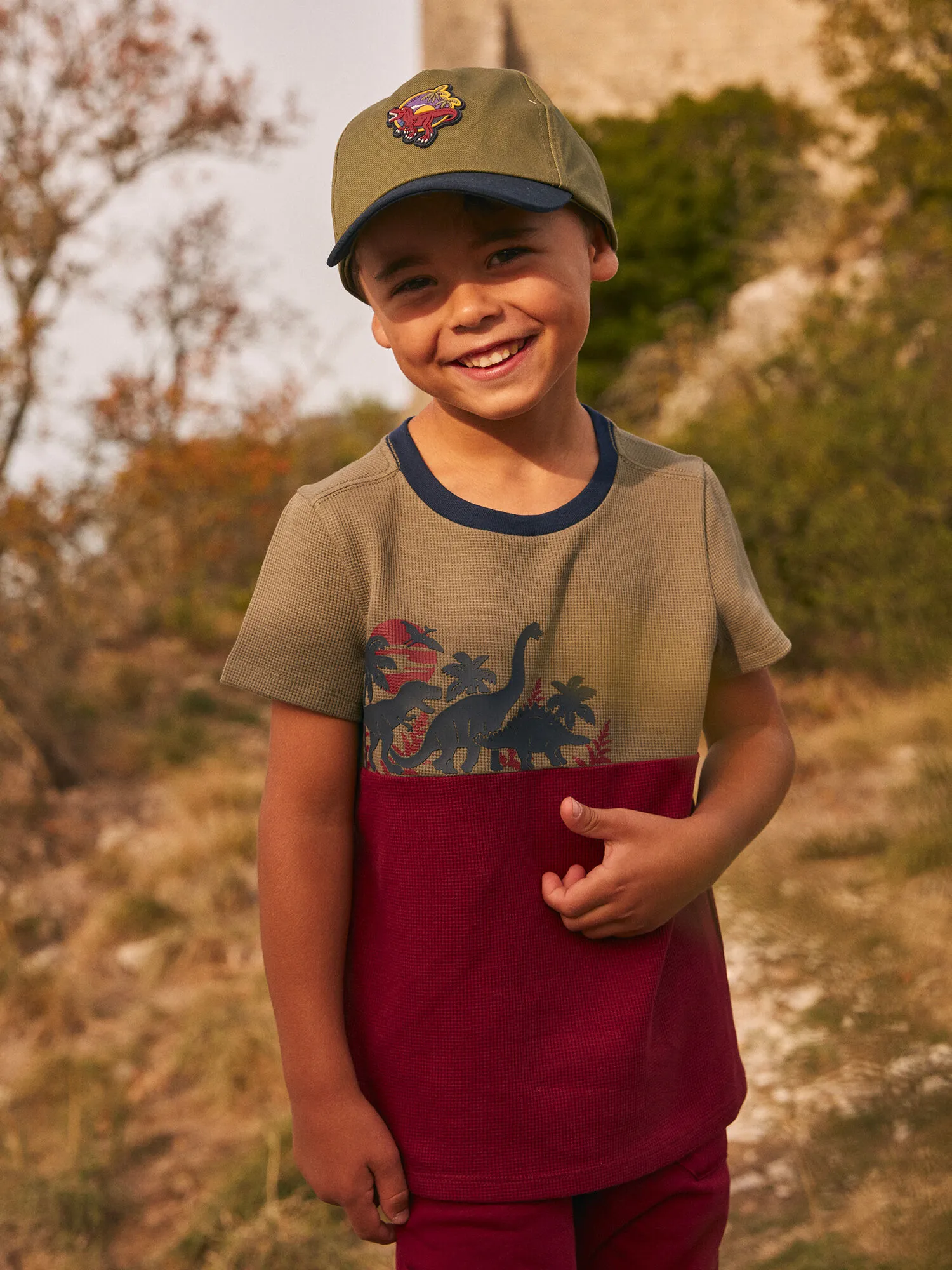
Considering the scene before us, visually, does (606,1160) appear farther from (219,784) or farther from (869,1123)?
(219,784)

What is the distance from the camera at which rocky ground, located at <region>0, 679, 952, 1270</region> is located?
1797 millimetres

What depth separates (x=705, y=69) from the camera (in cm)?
1583

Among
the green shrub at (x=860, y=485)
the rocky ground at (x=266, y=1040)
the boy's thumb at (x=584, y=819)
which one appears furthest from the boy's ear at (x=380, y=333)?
the green shrub at (x=860, y=485)

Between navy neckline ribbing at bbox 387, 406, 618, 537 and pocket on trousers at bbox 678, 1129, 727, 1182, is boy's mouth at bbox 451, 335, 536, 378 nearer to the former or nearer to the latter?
navy neckline ribbing at bbox 387, 406, 618, 537

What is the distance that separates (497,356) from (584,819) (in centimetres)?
39

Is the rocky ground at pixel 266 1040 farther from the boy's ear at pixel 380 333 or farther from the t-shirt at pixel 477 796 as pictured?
the boy's ear at pixel 380 333

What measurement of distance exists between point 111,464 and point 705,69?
1314cm

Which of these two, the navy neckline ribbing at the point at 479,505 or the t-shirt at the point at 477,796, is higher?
A: the navy neckline ribbing at the point at 479,505

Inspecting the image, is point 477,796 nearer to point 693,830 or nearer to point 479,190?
point 693,830

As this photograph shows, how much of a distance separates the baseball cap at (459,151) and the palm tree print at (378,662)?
1.07 ft

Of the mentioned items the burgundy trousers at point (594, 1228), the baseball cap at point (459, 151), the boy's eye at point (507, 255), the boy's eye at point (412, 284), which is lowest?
the burgundy trousers at point (594, 1228)

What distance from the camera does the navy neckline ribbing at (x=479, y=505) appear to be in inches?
39.9

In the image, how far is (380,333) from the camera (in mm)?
1055

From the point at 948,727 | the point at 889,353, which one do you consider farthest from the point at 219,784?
the point at 889,353
